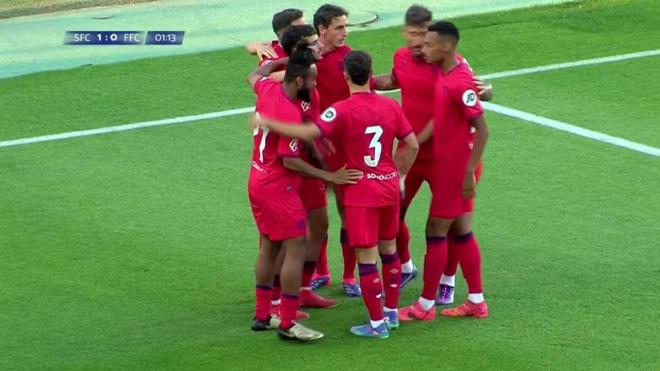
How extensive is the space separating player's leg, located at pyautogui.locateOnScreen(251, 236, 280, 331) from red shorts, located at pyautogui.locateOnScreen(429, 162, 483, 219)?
108cm

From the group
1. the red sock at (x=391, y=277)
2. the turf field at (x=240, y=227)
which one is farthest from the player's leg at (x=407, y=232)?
the red sock at (x=391, y=277)

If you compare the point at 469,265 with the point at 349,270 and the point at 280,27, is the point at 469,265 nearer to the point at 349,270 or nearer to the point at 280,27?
the point at 349,270

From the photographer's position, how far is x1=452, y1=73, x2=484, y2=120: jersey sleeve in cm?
873

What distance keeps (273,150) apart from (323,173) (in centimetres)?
35

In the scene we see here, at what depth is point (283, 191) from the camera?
880 cm

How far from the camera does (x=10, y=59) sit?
1655 cm

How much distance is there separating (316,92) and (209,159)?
395cm

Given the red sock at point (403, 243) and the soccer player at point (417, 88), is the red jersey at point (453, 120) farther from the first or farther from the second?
the red sock at point (403, 243)

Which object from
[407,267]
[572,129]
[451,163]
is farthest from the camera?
[572,129]

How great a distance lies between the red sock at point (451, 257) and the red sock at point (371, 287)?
75 cm

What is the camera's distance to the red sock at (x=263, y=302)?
9.07 meters

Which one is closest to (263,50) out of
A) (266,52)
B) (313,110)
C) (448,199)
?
(266,52)

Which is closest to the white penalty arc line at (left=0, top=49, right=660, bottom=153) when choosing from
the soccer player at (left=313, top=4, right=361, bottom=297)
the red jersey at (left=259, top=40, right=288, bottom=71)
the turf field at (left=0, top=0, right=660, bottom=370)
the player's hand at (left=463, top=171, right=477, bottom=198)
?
the turf field at (left=0, top=0, right=660, bottom=370)

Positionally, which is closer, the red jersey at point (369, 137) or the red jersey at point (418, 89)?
the red jersey at point (369, 137)
